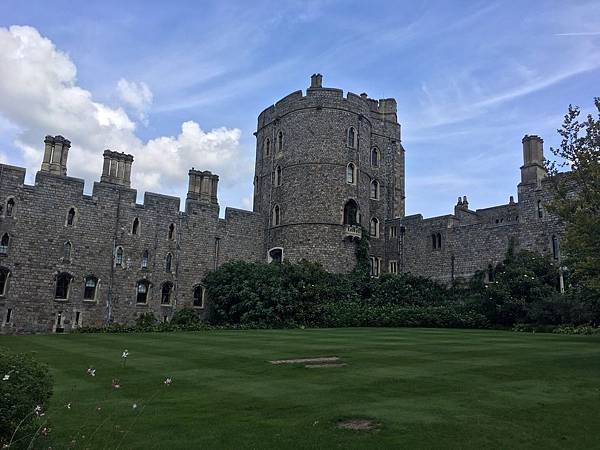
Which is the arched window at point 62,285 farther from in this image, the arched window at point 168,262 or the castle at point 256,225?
the arched window at point 168,262

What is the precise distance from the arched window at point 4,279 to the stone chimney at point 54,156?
5.99 metres

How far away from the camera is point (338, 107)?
37.7 metres

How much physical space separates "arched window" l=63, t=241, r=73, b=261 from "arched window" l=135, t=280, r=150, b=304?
4293 mm

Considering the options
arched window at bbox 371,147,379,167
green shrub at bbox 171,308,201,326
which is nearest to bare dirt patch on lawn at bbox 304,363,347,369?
green shrub at bbox 171,308,201,326

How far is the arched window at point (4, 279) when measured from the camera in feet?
92.4

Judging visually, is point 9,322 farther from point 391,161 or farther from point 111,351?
point 391,161

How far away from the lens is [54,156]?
3100 cm

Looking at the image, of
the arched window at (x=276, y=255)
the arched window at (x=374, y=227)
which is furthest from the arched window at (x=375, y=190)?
the arched window at (x=276, y=255)

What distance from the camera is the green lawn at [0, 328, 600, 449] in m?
7.50

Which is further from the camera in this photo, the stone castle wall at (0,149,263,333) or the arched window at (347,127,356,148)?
the arched window at (347,127,356,148)

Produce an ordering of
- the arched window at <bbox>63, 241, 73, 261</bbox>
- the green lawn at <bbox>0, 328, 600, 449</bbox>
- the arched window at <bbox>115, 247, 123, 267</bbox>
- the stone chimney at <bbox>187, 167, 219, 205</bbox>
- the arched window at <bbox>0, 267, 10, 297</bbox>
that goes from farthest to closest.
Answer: the stone chimney at <bbox>187, 167, 219, 205</bbox> < the arched window at <bbox>115, 247, 123, 267</bbox> < the arched window at <bbox>63, 241, 73, 261</bbox> < the arched window at <bbox>0, 267, 10, 297</bbox> < the green lawn at <bbox>0, 328, 600, 449</bbox>

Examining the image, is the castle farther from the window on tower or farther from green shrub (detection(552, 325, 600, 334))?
green shrub (detection(552, 325, 600, 334))

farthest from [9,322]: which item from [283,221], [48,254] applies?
[283,221]

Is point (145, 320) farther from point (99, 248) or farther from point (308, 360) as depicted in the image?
point (308, 360)
